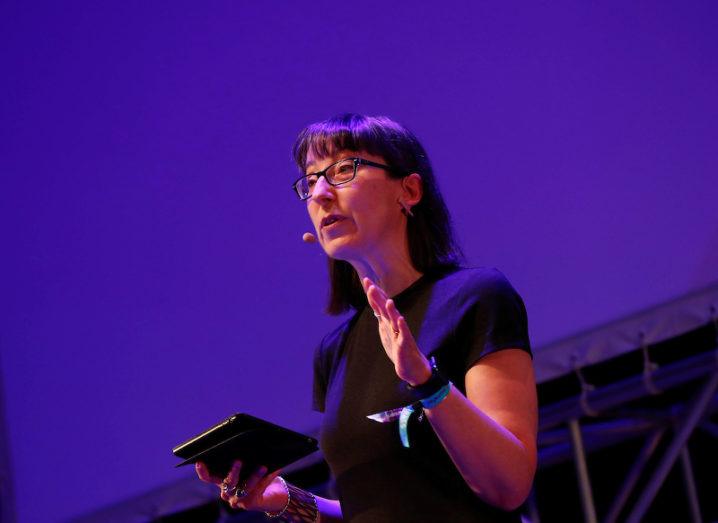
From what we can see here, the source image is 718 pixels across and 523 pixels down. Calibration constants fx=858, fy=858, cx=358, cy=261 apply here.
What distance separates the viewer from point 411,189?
1666 millimetres

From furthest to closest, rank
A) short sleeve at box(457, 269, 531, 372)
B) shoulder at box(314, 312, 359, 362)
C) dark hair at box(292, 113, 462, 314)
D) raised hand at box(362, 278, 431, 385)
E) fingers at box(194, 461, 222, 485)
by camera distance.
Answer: shoulder at box(314, 312, 359, 362), dark hair at box(292, 113, 462, 314), fingers at box(194, 461, 222, 485), short sleeve at box(457, 269, 531, 372), raised hand at box(362, 278, 431, 385)

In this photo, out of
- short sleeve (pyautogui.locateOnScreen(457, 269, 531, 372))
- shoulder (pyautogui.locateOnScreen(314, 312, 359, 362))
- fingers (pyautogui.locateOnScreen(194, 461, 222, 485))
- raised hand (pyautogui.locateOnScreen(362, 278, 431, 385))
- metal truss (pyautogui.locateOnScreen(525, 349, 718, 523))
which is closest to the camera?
raised hand (pyautogui.locateOnScreen(362, 278, 431, 385))

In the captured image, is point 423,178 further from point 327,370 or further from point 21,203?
point 21,203

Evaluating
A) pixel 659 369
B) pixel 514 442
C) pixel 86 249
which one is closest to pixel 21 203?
pixel 86 249

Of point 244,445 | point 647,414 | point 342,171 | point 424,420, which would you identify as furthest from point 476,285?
point 647,414

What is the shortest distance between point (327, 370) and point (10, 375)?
6.25 feet

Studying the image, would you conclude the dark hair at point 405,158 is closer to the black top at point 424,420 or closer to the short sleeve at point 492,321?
the black top at point 424,420

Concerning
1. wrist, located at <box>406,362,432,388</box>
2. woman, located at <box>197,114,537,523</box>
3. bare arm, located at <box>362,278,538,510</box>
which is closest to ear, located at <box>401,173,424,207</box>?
woman, located at <box>197,114,537,523</box>

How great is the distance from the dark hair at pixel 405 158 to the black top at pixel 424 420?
0.08m

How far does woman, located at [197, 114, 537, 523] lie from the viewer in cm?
124

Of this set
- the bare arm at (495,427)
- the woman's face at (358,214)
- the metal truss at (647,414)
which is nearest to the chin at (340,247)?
the woman's face at (358,214)

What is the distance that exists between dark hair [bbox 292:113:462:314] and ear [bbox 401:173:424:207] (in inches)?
0.5

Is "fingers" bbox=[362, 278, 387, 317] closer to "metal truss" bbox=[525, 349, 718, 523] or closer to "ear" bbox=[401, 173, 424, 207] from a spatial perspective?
"ear" bbox=[401, 173, 424, 207]

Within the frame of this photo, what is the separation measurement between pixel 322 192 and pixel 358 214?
79 millimetres
